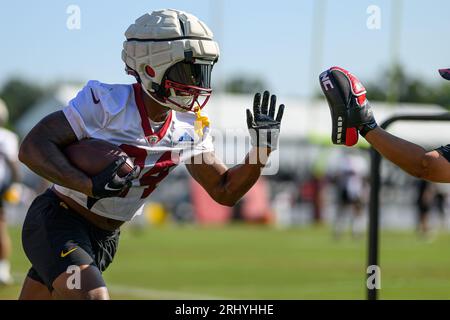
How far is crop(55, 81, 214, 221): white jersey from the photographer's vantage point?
475 centimetres

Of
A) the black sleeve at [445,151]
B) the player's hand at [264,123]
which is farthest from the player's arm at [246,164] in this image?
the black sleeve at [445,151]

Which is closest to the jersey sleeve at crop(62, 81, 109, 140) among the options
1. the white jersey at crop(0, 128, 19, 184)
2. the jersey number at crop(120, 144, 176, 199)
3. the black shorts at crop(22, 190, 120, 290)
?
the jersey number at crop(120, 144, 176, 199)

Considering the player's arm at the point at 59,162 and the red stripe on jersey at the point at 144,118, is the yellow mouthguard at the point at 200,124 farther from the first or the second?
the player's arm at the point at 59,162

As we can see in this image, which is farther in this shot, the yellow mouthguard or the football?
the yellow mouthguard

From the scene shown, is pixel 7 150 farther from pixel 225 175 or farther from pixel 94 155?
pixel 94 155

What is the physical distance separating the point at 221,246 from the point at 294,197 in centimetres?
1258

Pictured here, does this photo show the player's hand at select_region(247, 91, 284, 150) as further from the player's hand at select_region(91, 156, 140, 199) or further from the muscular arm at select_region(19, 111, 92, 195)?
the muscular arm at select_region(19, 111, 92, 195)

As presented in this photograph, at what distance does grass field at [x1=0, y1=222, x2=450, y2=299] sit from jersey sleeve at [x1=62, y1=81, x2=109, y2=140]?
4.05 metres

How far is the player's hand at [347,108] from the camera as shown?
15.2ft

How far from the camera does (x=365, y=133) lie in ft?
15.4

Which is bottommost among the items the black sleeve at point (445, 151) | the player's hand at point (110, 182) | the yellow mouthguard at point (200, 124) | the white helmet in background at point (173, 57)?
the player's hand at point (110, 182)

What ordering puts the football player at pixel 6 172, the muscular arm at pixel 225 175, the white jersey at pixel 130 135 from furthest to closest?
1. the football player at pixel 6 172
2. the muscular arm at pixel 225 175
3. the white jersey at pixel 130 135

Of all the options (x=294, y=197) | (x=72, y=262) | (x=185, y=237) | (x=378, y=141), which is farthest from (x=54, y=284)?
(x=294, y=197)
